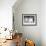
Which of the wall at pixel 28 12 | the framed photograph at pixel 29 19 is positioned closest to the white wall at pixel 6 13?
the wall at pixel 28 12

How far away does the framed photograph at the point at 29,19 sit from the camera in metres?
5.66

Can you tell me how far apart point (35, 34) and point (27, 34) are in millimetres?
394

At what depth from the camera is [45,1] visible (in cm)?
486

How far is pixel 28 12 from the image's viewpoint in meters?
5.68

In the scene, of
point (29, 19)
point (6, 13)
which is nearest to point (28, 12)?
point (29, 19)

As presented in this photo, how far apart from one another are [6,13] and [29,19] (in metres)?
1.45

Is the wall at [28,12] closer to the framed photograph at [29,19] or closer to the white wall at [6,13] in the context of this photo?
the framed photograph at [29,19]

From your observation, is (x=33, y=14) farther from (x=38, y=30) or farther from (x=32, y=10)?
(x=38, y=30)

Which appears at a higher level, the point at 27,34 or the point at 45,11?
the point at 45,11

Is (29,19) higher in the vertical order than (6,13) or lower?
lower

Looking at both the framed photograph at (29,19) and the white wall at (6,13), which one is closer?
the white wall at (6,13)

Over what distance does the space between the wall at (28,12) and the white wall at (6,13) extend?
3.56ft

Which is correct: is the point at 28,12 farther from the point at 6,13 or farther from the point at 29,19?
the point at 6,13

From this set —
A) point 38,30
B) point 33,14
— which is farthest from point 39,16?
point 38,30
